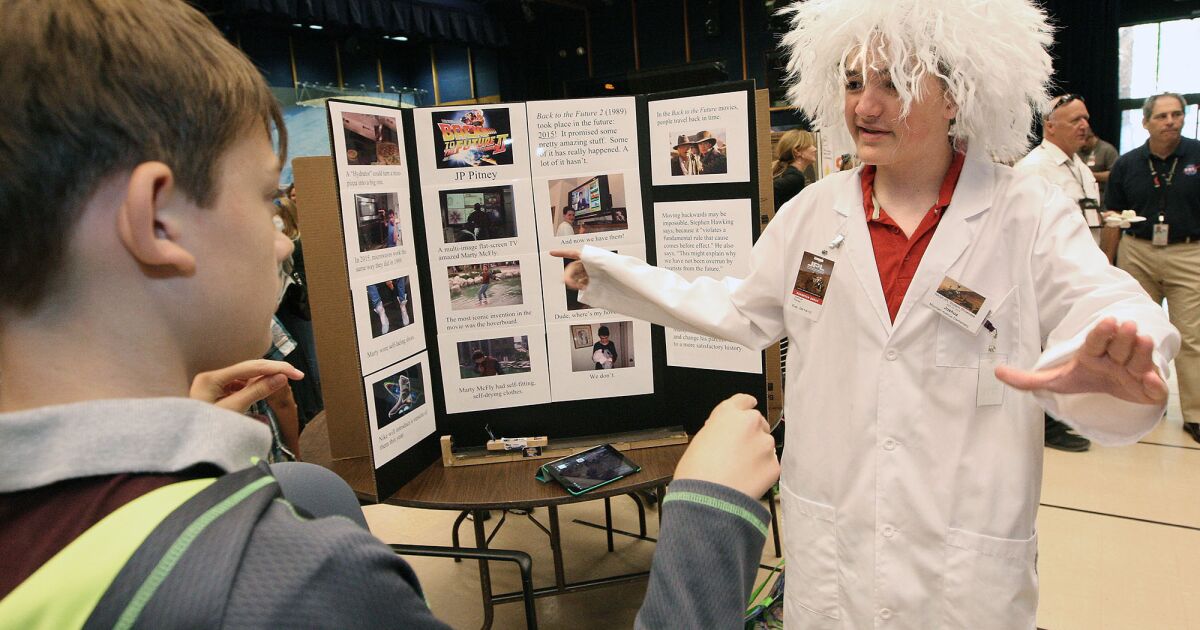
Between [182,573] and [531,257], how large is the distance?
183 centimetres

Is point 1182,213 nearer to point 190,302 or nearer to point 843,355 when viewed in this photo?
point 843,355

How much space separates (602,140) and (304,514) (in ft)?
5.91

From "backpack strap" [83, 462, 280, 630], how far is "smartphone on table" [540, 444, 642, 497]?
1.53m

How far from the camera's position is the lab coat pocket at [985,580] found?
1.39 metres

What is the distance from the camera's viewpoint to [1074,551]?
2.95 m

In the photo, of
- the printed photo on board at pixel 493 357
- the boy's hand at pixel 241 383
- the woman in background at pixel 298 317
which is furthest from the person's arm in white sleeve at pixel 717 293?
the woman in background at pixel 298 317

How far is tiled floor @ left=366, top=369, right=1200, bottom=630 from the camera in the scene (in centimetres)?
261

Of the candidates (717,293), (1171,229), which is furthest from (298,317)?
(1171,229)

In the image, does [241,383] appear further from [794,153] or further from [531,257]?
[794,153]

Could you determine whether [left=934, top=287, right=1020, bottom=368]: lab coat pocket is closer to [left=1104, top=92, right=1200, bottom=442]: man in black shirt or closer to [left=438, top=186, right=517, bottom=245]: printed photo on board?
[left=438, top=186, right=517, bottom=245]: printed photo on board

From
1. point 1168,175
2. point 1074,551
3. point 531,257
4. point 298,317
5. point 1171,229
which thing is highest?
point 1168,175

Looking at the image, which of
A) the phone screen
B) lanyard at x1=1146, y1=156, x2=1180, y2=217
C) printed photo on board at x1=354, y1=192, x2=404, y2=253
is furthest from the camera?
lanyard at x1=1146, y1=156, x2=1180, y2=217

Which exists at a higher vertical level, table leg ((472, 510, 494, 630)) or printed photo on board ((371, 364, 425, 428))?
printed photo on board ((371, 364, 425, 428))

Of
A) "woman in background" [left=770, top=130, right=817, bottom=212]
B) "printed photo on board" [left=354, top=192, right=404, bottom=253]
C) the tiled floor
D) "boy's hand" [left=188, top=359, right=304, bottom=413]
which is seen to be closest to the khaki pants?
the tiled floor
